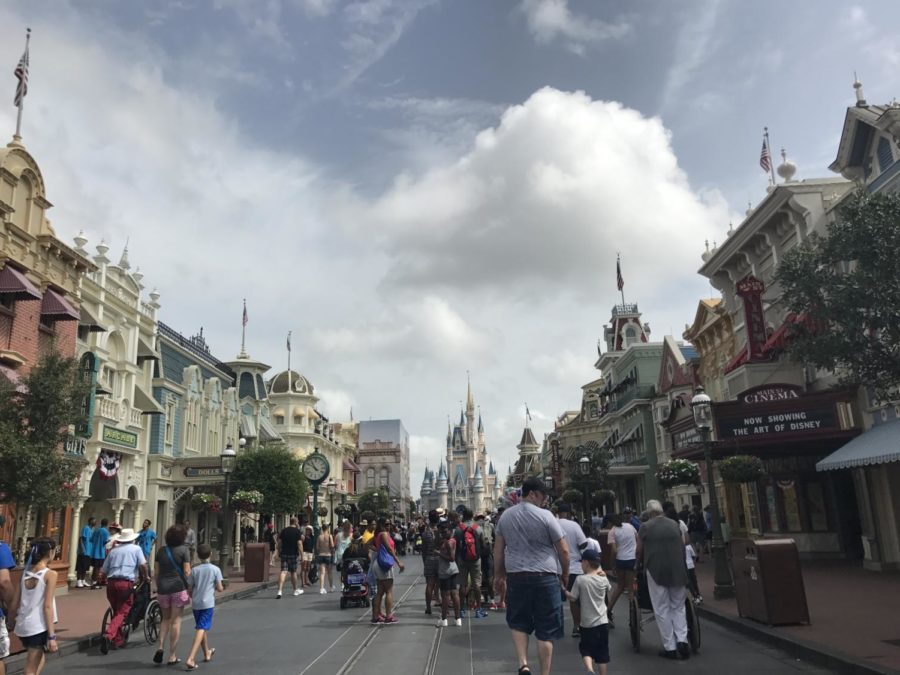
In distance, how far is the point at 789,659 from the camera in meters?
8.77

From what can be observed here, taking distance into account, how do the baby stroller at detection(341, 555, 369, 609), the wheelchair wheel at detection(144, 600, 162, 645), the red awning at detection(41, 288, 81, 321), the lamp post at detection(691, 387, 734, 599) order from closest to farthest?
the wheelchair wheel at detection(144, 600, 162, 645) → the lamp post at detection(691, 387, 734, 599) → the baby stroller at detection(341, 555, 369, 609) → the red awning at detection(41, 288, 81, 321)

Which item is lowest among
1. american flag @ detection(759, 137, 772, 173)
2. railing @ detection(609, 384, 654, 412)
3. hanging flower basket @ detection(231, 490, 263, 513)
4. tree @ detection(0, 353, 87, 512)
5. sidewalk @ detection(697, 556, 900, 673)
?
sidewalk @ detection(697, 556, 900, 673)

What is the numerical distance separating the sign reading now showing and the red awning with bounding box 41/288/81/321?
19.0m

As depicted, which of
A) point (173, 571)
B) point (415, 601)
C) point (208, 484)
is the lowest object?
point (415, 601)

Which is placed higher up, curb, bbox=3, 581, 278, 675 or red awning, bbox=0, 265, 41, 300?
red awning, bbox=0, 265, 41, 300

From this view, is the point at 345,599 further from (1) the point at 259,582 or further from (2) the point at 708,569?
(2) the point at 708,569

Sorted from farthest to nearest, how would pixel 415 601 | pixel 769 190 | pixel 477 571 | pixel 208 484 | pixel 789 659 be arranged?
pixel 208 484 → pixel 769 190 → pixel 415 601 → pixel 477 571 → pixel 789 659

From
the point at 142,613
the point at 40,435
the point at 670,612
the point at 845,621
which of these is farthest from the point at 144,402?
the point at 845,621

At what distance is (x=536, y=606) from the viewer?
254 inches

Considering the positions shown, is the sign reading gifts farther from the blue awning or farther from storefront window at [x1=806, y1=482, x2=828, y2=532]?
storefront window at [x1=806, y1=482, x2=828, y2=532]

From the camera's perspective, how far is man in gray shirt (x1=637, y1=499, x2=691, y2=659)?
8.82 metres

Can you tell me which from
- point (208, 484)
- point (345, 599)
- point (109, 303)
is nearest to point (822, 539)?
point (345, 599)

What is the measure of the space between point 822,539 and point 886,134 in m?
11.9

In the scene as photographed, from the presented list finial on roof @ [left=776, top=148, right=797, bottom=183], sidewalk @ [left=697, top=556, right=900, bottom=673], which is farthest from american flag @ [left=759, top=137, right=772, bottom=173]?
sidewalk @ [left=697, top=556, right=900, bottom=673]
